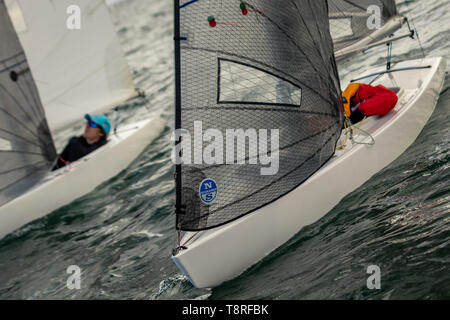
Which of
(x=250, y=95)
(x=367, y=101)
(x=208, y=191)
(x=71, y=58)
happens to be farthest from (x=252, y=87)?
→ (x=71, y=58)

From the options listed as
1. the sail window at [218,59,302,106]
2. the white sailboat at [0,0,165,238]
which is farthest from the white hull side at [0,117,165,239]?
the sail window at [218,59,302,106]

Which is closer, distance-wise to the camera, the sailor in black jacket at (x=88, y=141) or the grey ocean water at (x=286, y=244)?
the grey ocean water at (x=286, y=244)

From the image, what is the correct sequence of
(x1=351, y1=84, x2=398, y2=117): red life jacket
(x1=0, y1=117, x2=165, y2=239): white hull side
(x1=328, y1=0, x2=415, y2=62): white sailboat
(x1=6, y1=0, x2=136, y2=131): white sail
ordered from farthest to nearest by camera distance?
(x1=6, y1=0, x2=136, y2=131): white sail → (x1=0, y1=117, x2=165, y2=239): white hull side → (x1=328, y1=0, x2=415, y2=62): white sailboat → (x1=351, y1=84, x2=398, y2=117): red life jacket

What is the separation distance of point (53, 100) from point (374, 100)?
428cm

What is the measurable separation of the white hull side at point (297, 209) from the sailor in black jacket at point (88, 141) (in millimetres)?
3573

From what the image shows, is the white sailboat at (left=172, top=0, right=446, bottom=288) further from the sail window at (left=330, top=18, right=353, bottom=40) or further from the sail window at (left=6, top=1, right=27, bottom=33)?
the sail window at (left=6, top=1, right=27, bottom=33)

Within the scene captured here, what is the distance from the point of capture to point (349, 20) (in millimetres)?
4941

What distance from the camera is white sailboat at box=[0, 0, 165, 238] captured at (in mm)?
6102

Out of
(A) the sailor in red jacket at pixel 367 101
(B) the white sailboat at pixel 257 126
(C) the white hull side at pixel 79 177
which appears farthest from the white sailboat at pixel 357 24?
(C) the white hull side at pixel 79 177

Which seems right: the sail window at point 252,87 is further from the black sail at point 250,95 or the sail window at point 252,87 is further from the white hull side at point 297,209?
the white hull side at point 297,209

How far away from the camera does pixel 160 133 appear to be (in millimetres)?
7715

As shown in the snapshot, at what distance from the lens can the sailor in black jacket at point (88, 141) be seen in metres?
6.81

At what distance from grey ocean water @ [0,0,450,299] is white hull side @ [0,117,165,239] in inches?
4.3
